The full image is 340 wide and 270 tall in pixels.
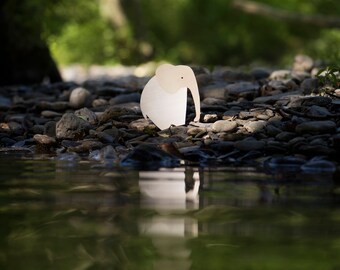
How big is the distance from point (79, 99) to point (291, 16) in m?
12.0

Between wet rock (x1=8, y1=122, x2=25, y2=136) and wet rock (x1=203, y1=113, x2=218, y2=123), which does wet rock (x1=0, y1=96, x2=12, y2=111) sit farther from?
wet rock (x1=203, y1=113, x2=218, y2=123)

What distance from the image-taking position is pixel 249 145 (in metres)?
4.54

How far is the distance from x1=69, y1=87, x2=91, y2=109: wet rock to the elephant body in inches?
54.5

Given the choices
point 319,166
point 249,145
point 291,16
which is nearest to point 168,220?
Answer: point 319,166

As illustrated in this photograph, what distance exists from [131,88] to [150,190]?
4.31 meters

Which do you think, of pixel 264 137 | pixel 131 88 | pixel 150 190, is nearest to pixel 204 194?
pixel 150 190

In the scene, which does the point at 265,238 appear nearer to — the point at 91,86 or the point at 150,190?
the point at 150,190

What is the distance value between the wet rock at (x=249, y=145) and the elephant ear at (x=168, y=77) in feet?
2.85

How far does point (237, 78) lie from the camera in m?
7.83

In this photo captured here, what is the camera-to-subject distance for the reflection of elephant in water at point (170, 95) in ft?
17.1

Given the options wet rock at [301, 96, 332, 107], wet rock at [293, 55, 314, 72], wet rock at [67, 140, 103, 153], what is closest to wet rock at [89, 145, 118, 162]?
wet rock at [67, 140, 103, 153]

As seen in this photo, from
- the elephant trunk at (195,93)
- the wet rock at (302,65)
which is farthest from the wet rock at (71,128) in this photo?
the wet rock at (302,65)

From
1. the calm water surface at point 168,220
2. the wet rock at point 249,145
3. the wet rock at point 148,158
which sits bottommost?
→ the calm water surface at point 168,220

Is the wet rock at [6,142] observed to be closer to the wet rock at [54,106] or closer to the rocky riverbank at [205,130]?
the rocky riverbank at [205,130]
